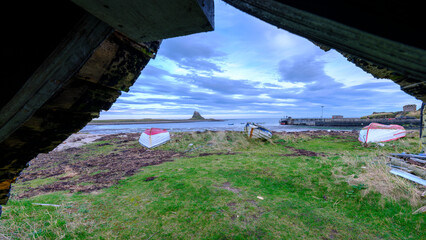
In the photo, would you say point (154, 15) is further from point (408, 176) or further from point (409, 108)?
point (409, 108)

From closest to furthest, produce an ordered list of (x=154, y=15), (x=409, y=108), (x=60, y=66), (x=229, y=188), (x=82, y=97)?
(x=154, y=15)
(x=60, y=66)
(x=82, y=97)
(x=229, y=188)
(x=409, y=108)

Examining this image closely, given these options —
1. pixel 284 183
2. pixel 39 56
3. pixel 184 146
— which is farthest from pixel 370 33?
→ pixel 184 146

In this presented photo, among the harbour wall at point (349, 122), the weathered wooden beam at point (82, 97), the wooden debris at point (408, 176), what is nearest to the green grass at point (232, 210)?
the wooden debris at point (408, 176)

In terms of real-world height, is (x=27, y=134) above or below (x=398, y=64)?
below

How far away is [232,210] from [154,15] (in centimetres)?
464

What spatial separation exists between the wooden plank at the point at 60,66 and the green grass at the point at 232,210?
343 cm

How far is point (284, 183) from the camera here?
6.21 meters

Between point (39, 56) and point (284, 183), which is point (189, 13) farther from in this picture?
point (284, 183)

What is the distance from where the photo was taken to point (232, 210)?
4434mm

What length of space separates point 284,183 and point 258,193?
53.8 inches

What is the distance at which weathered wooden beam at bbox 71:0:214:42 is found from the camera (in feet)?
2.84

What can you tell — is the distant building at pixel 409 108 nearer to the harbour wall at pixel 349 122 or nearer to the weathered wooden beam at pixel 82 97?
the harbour wall at pixel 349 122

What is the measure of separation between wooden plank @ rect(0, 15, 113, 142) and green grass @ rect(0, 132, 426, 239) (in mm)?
3427

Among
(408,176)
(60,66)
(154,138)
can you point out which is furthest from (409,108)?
(60,66)
